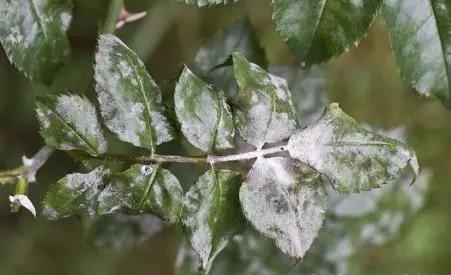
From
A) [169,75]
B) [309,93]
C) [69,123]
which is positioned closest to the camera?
[69,123]

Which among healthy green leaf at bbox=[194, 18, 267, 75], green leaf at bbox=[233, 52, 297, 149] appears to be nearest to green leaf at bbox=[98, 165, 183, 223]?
green leaf at bbox=[233, 52, 297, 149]

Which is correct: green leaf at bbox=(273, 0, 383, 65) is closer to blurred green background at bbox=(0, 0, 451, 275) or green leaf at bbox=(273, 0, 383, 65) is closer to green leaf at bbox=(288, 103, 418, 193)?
green leaf at bbox=(288, 103, 418, 193)

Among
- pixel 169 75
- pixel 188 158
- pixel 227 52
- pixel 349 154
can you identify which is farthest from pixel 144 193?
pixel 169 75

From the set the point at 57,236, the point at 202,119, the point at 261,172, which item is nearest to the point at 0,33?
the point at 202,119

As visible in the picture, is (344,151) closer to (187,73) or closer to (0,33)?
(187,73)

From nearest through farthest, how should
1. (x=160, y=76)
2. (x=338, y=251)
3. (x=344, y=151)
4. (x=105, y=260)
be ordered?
(x=344, y=151) < (x=338, y=251) < (x=160, y=76) < (x=105, y=260)

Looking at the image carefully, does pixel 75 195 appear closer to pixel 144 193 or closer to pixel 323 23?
pixel 144 193

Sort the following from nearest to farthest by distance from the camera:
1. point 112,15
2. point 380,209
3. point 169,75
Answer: point 112,15 < point 380,209 < point 169,75
